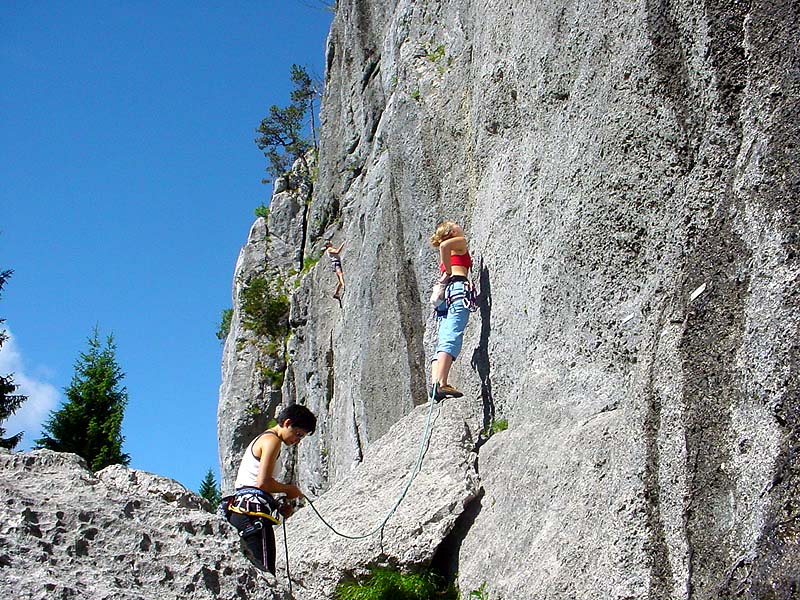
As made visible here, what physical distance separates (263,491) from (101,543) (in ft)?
7.46

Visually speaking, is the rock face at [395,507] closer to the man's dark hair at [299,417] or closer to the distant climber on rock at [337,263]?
the man's dark hair at [299,417]

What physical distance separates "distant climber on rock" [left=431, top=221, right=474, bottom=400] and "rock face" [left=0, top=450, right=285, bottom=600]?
5.28 m

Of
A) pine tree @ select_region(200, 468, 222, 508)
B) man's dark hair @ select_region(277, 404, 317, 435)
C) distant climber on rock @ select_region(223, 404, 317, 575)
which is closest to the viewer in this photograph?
distant climber on rock @ select_region(223, 404, 317, 575)

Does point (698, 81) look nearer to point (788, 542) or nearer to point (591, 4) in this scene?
point (591, 4)

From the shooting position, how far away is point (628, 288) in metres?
8.14

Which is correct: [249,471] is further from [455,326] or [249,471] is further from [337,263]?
[337,263]

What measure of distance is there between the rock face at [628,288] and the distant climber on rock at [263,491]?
2.00m

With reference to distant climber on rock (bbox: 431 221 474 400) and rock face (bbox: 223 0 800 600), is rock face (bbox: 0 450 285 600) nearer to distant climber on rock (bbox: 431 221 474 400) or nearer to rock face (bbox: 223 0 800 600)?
rock face (bbox: 223 0 800 600)

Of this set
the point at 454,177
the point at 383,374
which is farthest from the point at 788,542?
the point at 383,374

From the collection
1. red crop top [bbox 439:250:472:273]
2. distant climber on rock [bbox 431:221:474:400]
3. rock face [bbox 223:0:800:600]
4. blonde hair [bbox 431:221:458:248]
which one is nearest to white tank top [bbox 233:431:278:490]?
rock face [bbox 223:0:800:600]

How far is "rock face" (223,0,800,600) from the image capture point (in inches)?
225

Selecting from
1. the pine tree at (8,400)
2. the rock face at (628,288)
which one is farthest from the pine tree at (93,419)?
the rock face at (628,288)

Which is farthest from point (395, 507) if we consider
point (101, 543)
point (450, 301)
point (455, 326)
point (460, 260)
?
point (460, 260)

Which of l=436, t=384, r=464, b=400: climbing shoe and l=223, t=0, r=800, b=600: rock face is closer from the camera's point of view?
l=223, t=0, r=800, b=600: rock face
